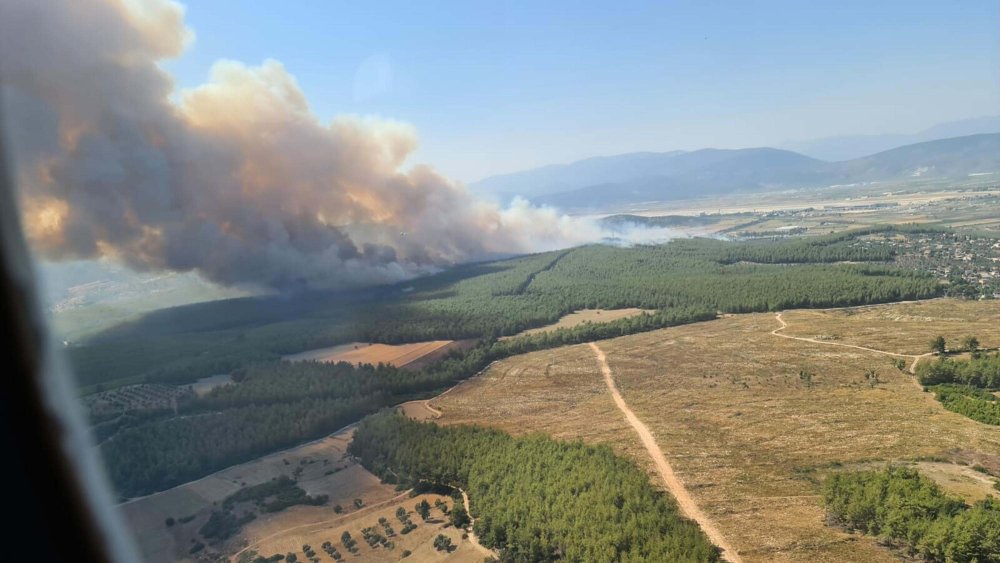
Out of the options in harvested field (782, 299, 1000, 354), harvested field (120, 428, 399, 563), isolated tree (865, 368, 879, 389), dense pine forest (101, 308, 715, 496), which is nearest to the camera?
harvested field (120, 428, 399, 563)

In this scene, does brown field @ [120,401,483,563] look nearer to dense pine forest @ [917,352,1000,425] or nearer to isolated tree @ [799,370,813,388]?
isolated tree @ [799,370,813,388]

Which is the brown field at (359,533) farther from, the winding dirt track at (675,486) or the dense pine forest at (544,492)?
the winding dirt track at (675,486)

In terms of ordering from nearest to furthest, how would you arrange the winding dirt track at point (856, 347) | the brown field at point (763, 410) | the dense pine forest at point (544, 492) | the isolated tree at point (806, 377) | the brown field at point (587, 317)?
the dense pine forest at point (544, 492) → the brown field at point (763, 410) → the isolated tree at point (806, 377) → the winding dirt track at point (856, 347) → the brown field at point (587, 317)

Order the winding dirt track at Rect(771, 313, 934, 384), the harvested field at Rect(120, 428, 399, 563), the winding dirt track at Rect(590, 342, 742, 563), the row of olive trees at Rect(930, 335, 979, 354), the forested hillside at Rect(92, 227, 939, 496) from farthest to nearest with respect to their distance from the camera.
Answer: the row of olive trees at Rect(930, 335, 979, 354) < the winding dirt track at Rect(771, 313, 934, 384) < the forested hillside at Rect(92, 227, 939, 496) < the harvested field at Rect(120, 428, 399, 563) < the winding dirt track at Rect(590, 342, 742, 563)

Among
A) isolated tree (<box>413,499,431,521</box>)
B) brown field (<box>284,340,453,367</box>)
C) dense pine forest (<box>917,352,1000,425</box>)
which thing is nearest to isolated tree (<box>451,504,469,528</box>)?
isolated tree (<box>413,499,431,521</box>)

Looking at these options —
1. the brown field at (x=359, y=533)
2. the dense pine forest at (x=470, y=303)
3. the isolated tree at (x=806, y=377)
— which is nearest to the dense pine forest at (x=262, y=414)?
the dense pine forest at (x=470, y=303)

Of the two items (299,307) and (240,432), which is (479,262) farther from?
(240,432)

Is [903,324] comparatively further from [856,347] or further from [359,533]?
[359,533]
